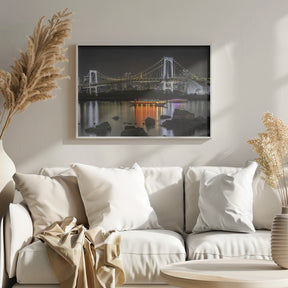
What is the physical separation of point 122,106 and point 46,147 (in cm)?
70

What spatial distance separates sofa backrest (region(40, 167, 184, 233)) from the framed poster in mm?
384

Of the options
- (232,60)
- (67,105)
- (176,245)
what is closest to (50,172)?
(67,105)

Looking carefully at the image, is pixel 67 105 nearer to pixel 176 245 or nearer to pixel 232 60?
pixel 232 60

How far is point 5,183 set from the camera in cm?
354

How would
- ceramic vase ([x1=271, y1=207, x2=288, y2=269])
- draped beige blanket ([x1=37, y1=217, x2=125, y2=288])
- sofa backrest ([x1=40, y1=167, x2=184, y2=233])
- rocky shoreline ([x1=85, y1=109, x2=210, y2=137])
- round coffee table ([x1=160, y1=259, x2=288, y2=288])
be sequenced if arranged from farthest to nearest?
rocky shoreline ([x1=85, y1=109, x2=210, y2=137]), sofa backrest ([x1=40, y1=167, x2=184, y2=233]), draped beige blanket ([x1=37, y1=217, x2=125, y2=288]), ceramic vase ([x1=271, y1=207, x2=288, y2=269]), round coffee table ([x1=160, y1=259, x2=288, y2=288])

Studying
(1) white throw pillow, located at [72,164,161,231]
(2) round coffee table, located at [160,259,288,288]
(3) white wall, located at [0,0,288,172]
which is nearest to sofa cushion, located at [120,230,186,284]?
(1) white throw pillow, located at [72,164,161,231]

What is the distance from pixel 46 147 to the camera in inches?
159

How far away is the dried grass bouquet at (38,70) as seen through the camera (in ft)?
12.1

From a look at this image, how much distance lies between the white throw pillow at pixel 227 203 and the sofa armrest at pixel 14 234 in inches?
44.8

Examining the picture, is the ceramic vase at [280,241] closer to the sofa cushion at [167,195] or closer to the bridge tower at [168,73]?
the sofa cushion at [167,195]

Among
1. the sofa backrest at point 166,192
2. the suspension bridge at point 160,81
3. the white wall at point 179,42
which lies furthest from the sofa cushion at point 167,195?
the suspension bridge at point 160,81

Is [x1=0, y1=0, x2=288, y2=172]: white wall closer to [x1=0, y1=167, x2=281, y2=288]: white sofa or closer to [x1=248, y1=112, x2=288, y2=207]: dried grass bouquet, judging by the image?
[x1=0, y1=167, x2=281, y2=288]: white sofa

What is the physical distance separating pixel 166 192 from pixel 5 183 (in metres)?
1.16

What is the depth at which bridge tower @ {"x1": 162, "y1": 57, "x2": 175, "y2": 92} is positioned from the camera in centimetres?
402
